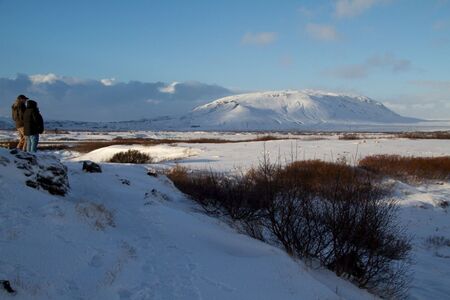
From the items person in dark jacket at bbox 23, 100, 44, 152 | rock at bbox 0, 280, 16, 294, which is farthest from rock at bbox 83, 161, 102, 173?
rock at bbox 0, 280, 16, 294

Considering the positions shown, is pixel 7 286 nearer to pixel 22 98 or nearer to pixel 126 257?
pixel 126 257

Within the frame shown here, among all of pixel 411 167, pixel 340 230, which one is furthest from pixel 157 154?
pixel 340 230

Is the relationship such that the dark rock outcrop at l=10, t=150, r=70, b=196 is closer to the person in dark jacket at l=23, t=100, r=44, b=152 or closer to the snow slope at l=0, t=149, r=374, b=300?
the snow slope at l=0, t=149, r=374, b=300

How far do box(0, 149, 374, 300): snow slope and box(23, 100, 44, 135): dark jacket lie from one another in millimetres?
4037

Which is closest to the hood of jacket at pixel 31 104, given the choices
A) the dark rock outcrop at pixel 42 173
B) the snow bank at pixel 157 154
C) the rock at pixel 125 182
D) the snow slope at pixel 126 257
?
the rock at pixel 125 182

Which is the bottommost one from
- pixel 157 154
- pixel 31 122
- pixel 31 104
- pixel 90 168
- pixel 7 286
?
pixel 157 154

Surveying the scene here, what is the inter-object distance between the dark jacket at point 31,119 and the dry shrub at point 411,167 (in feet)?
42.9

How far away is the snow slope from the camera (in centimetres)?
418

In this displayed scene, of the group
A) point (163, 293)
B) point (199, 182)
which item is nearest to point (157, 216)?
point (163, 293)

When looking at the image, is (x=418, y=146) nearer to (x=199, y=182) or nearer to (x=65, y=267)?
(x=199, y=182)

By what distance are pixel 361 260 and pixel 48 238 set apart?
490 centimetres

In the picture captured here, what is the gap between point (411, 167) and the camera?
1869 centimetres

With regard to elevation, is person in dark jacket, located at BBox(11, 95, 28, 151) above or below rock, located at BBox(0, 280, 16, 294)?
above

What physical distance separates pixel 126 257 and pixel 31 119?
7.01m
